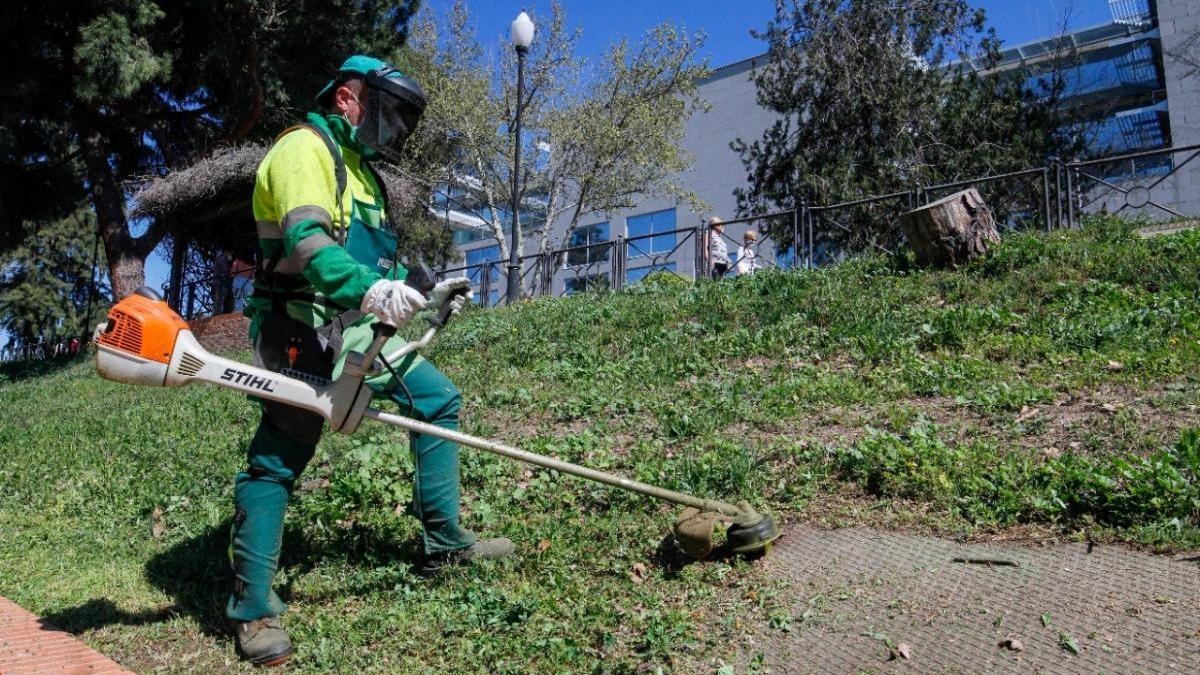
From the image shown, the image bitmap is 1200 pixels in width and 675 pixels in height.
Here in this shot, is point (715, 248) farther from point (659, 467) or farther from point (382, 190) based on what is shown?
point (382, 190)

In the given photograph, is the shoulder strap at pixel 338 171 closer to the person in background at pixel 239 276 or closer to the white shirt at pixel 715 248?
the white shirt at pixel 715 248

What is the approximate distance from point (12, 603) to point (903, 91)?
18531mm

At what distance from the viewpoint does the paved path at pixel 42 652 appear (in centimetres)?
316

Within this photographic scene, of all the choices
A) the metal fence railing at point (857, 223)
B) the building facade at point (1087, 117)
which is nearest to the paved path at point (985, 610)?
the metal fence railing at point (857, 223)

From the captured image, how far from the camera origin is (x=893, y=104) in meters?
18.9

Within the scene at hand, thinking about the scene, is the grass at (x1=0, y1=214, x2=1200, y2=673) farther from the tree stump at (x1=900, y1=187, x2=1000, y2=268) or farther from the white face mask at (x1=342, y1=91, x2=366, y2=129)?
the white face mask at (x1=342, y1=91, x2=366, y2=129)

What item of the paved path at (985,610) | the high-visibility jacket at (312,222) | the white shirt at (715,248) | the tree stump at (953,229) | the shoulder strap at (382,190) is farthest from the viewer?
the white shirt at (715,248)

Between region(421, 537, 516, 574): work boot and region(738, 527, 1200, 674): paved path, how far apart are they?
1.13 m

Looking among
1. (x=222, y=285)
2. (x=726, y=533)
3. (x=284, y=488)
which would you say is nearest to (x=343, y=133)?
(x=284, y=488)

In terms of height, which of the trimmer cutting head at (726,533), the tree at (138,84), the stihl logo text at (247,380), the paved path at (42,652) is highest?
the tree at (138,84)

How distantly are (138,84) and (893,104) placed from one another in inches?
560

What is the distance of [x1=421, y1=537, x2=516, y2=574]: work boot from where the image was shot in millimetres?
3748

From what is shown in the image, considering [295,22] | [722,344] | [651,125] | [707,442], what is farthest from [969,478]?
[651,125]

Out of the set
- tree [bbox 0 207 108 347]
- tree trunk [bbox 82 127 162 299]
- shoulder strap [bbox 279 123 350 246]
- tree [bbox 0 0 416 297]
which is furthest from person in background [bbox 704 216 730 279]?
tree [bbox 0 207 108 347]
